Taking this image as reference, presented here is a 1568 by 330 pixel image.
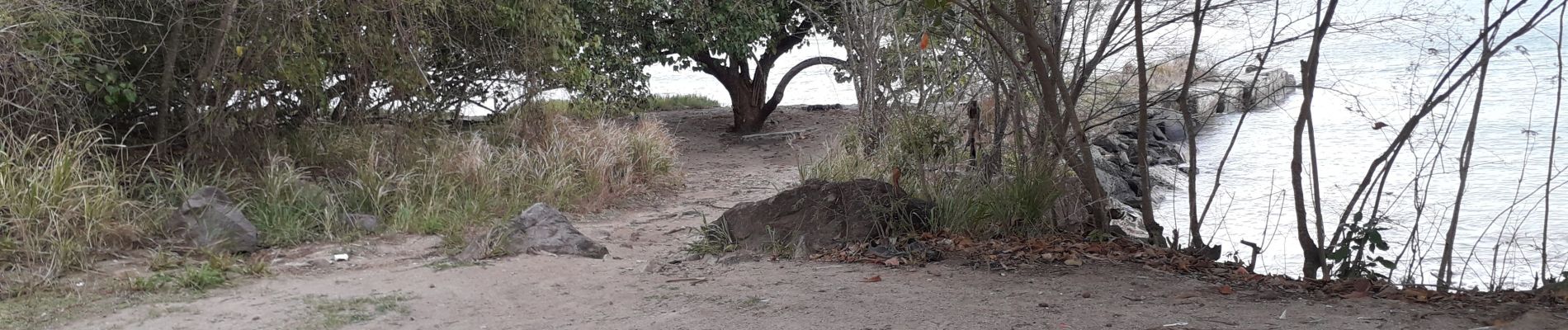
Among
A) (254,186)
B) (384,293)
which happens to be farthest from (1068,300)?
(254,186)

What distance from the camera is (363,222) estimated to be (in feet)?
21.9

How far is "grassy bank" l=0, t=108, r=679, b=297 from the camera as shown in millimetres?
5559

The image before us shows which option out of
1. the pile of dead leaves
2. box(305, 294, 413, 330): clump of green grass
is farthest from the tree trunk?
box(305, 294, 413, 330): clump of green grass

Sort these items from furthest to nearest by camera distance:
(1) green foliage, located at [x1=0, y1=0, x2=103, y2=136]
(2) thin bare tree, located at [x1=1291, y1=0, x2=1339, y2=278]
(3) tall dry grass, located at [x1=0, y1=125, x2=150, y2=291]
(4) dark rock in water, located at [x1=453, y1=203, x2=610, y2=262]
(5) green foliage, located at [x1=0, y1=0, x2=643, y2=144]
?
(5) green foliage, located at [x1=0, y1=0, x2=643, y2=144], (4) dark rock in water, located at [x1=453, y1=203, x2=610, y2=262], (1) green foliage, located at [x1=0, y1=0, x2=103, y2=136], (3) tall dry grass, located at [x1=0, y1=125, x2=150, y2=291], (2) thin bare tree, located at [x1=1291, y1=0, x2=1339, y2=278]

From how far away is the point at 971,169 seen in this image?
6.55 meters

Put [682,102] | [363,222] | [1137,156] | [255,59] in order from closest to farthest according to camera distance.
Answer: [363,222] → [255,59] → [1137,156] → [682,102]

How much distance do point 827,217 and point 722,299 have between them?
4.79 ft

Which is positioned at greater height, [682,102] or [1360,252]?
[682,102]

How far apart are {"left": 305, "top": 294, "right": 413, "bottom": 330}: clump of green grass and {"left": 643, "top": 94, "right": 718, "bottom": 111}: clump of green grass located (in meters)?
11.6

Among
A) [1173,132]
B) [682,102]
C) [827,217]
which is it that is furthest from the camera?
[682,102]

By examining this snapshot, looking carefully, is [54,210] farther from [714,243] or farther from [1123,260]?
[1123,260]

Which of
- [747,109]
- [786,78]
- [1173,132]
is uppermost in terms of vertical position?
[786,78]

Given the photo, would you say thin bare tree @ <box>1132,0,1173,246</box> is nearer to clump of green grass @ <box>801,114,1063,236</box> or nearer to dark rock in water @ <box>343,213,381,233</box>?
clump of green grass @ <box>801,114,1063,236</box>

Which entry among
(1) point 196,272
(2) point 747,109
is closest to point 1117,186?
(2) point 747,109
